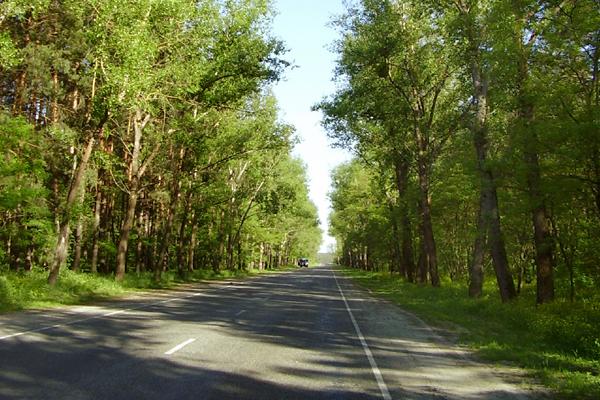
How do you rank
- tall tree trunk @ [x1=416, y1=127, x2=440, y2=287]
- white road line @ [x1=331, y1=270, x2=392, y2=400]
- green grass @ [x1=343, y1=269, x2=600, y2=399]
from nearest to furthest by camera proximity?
white road line @ [x1=331, y1=270, x2=392, y2=400]
green grass @ [x1=343, y1=269, x2=600, y2=399]
tall tree trunk @ [x1=416, y1=127, x2=440, y2=287]

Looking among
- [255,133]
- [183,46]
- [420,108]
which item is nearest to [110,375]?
[183,46]

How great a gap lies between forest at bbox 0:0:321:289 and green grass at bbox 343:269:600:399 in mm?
15348

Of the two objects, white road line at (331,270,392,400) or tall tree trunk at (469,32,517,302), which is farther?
tall tree trunk at (469,32,517,302)

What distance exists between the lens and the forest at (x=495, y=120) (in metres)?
14.6

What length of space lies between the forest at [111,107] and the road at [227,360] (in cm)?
925

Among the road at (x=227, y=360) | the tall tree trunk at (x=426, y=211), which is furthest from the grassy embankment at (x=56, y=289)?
the tall tree trunk at (x=426, y=211)

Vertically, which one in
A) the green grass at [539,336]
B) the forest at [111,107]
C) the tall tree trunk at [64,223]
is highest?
the forest at [111,107]

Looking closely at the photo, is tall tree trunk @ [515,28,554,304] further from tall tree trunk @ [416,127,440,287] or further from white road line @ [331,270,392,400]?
tall tree trunk @ [416,127,440,287]

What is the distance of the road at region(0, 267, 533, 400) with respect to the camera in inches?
287

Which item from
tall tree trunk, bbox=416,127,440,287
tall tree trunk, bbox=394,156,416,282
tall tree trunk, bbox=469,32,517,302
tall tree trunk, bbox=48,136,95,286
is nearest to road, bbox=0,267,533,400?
tall tree trunk, bbox=48,136,95,286

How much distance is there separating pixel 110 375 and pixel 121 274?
2238 centimetres

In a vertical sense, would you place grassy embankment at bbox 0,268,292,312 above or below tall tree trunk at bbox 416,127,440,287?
below

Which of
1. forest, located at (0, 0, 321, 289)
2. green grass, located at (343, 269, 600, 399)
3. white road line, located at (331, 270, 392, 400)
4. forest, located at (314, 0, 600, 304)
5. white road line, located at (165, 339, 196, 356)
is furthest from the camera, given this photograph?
forest, located at (0, 0, 321, 289)

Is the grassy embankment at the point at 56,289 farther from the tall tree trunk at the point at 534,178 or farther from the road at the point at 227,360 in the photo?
the tall tree trunk at the point at 534,178
